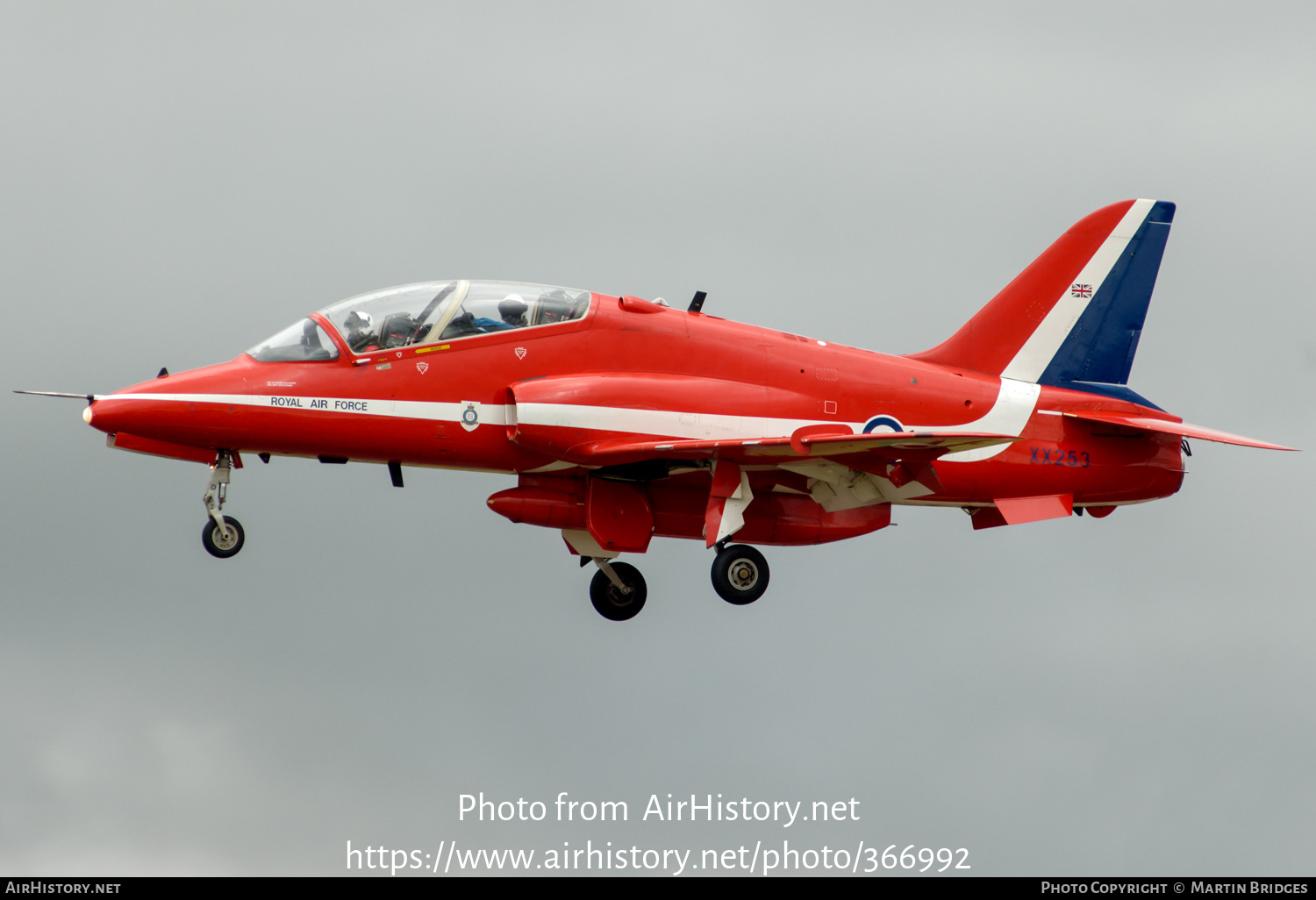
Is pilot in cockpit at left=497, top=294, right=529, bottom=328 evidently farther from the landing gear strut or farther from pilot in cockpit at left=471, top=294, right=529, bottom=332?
the landing gear strut

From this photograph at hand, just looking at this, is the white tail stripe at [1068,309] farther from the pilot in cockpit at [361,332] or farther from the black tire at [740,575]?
the pilot in cockpit at [361,332]

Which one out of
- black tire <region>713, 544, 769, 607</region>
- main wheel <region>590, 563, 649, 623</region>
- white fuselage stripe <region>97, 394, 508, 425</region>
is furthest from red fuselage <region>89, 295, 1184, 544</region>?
main wheel <region>590, 563, 649, 623</region>

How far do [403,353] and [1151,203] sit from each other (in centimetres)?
1204

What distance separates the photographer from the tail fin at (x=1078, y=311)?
77.6ft


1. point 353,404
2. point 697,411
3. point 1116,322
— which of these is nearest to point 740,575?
point 697,411

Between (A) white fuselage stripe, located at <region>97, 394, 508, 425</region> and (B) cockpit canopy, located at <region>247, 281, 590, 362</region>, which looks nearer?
(A) white fuselage stripe, located at <region>97, 394, 508, 425</region>

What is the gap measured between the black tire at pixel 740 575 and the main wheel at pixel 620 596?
2305 mm

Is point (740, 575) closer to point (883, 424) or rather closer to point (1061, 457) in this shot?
point (883, 424)

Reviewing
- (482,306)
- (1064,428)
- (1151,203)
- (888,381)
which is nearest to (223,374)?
(482,306)

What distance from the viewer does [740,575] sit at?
21281 mm

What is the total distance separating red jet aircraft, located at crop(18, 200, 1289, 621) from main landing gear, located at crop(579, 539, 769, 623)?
Answer: 3 cm

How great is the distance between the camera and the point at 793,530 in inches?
879

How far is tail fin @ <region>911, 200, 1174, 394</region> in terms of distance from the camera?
2366 cm

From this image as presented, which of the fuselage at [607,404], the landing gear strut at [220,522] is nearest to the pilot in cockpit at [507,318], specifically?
the fuselage at [607,404]
